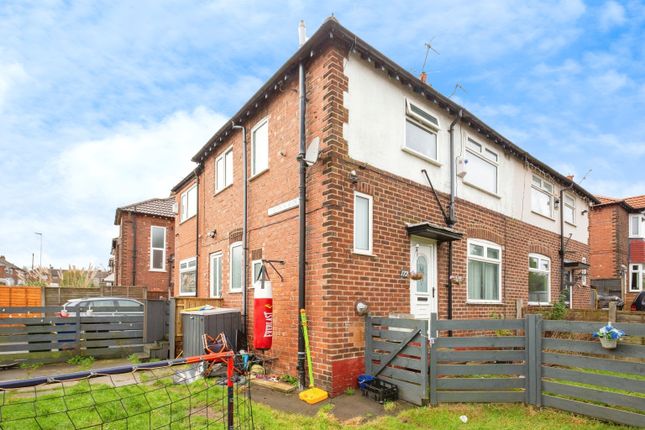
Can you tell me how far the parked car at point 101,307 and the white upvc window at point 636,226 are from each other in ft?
92.9

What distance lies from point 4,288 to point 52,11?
1138cm

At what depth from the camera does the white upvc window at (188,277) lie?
13898 millimetres

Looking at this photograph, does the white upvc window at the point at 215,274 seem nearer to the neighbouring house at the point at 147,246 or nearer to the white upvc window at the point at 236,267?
the white upvc window at the point at 236,267

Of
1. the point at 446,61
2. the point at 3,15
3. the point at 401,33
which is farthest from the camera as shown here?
the point at 446,61

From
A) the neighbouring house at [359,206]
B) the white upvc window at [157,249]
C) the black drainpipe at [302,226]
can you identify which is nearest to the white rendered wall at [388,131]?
the neighbouring house at [359,206]

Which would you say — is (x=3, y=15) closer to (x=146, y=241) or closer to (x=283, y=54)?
(x=283, y=54)

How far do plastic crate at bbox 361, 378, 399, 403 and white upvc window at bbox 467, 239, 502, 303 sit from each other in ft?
14.1

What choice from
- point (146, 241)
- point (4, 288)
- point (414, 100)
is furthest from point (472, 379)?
point (146, 241)

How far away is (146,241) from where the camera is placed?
2222cm

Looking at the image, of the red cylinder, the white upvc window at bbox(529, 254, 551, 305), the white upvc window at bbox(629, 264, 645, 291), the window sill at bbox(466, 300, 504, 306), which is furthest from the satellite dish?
the white upvc window at bbox(629, 264, 645, 291)

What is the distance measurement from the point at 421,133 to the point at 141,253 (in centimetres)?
1823

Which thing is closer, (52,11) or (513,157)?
(52,11)

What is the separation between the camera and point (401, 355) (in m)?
6.22

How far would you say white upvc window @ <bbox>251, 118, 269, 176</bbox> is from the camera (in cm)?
908
